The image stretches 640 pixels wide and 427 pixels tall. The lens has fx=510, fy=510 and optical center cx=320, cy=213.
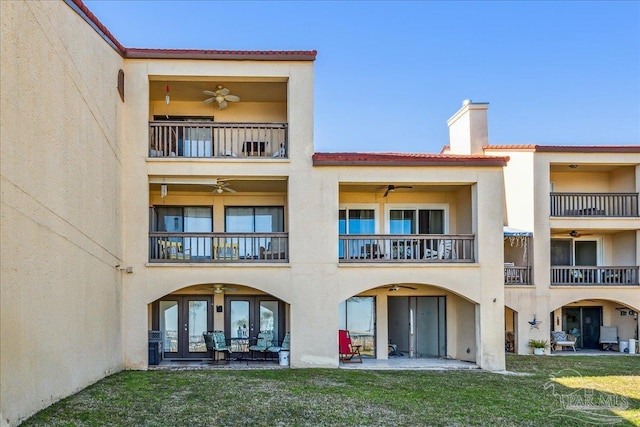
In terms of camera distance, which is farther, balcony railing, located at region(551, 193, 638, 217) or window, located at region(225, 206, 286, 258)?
balcony railing, located at region(551, 193, 638, 217)

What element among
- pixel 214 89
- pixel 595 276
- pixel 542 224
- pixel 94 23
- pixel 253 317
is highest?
pixel 94 23

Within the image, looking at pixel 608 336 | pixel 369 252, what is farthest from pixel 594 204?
pixel 369 252

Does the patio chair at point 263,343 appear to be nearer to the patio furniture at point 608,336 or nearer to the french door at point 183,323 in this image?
the french door at point 183,323

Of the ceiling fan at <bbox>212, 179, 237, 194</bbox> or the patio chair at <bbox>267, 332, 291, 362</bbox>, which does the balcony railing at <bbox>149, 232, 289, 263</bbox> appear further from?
the patio chair at <bbox>267, 332, 291, 362</bbox>

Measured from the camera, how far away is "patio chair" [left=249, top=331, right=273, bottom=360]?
1641cm

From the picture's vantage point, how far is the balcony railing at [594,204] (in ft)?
69.2

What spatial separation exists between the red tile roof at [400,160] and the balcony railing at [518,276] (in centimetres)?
644

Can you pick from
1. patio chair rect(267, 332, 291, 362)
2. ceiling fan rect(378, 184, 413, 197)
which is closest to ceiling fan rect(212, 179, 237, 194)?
patio chair rect(267, 332, 291, 362)

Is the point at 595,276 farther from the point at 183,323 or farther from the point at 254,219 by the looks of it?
the point at 183,323

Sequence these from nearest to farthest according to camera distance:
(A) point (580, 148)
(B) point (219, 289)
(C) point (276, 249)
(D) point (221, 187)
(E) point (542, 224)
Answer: (D) point (221, 187) → (C) point (276, 249) → (B) point (219, 289) → (A) point (580, 148) → (E) point (542, 224)

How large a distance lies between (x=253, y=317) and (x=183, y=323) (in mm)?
2310

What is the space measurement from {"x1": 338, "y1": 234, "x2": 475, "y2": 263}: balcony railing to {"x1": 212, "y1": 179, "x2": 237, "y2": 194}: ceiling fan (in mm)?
3900

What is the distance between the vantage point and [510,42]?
93.2 ft

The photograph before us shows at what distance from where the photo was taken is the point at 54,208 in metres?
9.95
